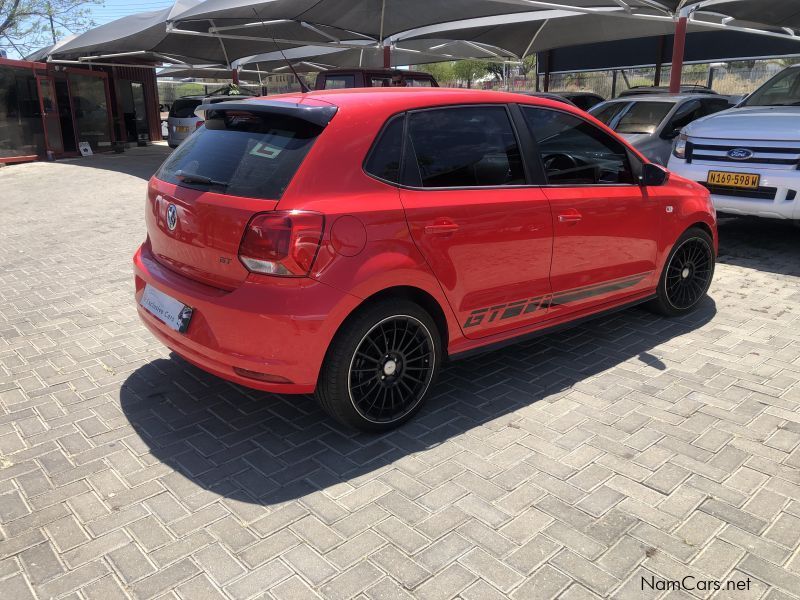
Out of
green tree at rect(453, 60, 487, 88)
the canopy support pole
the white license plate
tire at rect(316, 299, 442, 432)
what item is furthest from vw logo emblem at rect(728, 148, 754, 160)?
green tree at rect(453, 60, 487, 88)

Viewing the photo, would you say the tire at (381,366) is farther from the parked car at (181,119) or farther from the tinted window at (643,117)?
the parked car at (181,119)

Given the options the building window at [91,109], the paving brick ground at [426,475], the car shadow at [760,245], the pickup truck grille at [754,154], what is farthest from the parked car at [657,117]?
the building window at [91,109]

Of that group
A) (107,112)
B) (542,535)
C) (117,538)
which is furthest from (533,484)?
(107,112)

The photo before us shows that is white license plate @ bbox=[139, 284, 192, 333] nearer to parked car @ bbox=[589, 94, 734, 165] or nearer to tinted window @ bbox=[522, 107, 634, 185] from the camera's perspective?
tinted window @ bbox=[522, 107, 634, 185]

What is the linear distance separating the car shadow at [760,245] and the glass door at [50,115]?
16.9 meters

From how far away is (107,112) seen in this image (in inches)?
806

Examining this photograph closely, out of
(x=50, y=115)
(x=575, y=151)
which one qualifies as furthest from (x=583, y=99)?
(x=50, y=115)

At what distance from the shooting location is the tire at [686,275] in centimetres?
482

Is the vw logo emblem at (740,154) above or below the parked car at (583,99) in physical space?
below

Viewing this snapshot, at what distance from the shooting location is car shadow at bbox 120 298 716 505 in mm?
3018

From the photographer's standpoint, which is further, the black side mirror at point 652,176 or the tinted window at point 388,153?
the black side mirror at point 652,176

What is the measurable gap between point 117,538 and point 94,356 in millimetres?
2051

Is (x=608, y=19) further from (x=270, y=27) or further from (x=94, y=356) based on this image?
(x=94, y=356)

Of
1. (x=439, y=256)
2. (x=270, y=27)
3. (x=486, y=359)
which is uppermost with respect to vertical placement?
(x=270, y=27)
